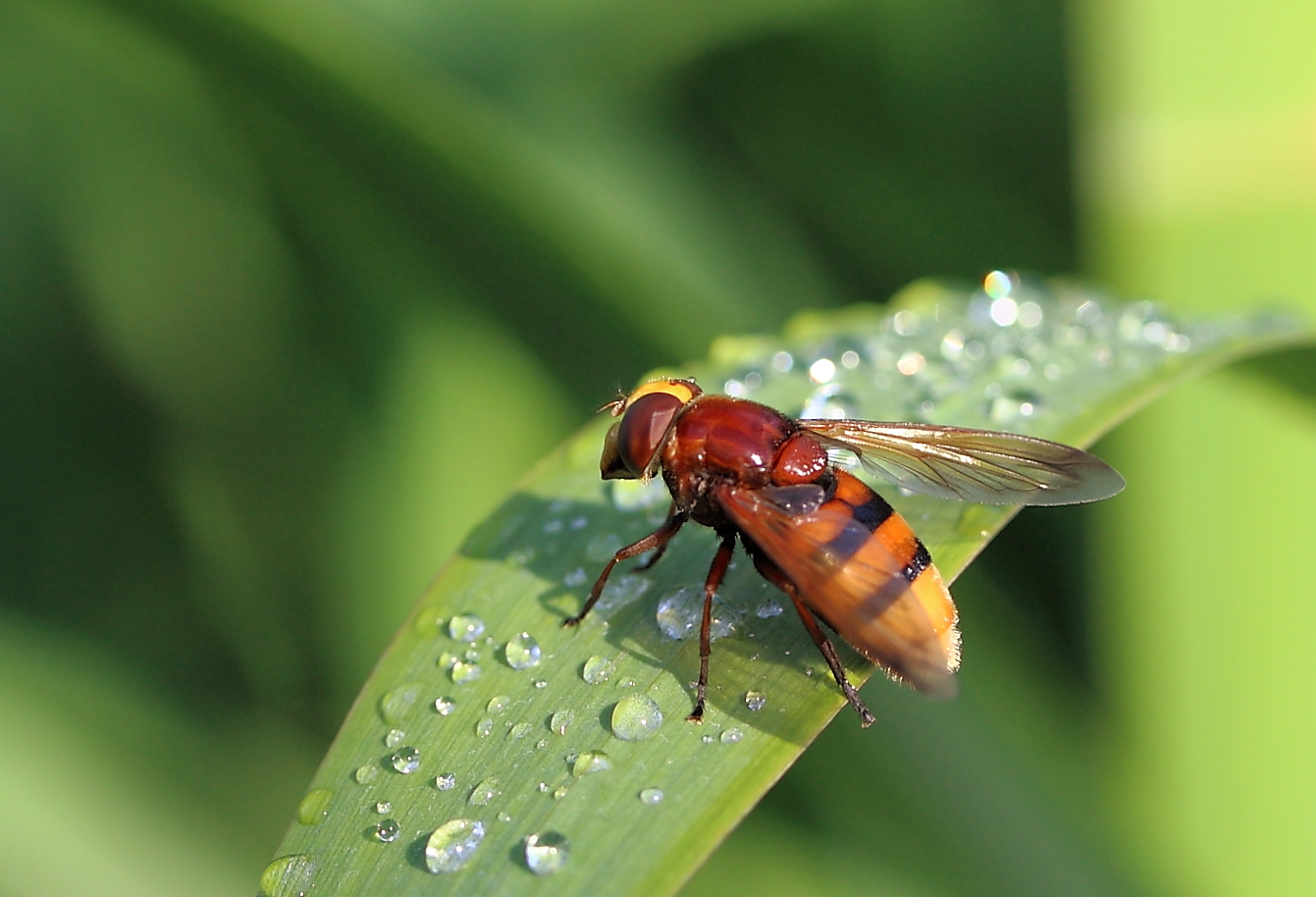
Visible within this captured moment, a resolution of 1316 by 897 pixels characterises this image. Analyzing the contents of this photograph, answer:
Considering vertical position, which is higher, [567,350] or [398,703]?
[567,350]

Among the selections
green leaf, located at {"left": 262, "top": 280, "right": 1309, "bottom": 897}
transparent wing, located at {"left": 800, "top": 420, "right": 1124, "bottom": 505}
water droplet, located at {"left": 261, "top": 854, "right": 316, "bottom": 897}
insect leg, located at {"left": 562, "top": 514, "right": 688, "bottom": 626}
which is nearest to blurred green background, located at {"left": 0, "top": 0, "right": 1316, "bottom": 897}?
green leaf, located at {"left": 262, "top": 280, "right": 1309, "bottom": 897}

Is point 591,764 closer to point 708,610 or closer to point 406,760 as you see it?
point 406,760

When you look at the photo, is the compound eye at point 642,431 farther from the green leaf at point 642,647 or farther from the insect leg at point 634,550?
the green leaf at point 642,647

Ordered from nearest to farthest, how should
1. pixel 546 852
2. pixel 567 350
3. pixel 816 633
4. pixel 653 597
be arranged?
pixel 546 852, pixel 816 633, pixel 653 597, pixel 567 350

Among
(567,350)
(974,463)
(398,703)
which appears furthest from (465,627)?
(567,350)

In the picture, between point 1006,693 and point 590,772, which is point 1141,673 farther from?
point 590,772

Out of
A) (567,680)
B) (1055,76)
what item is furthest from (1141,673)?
(1055,76)

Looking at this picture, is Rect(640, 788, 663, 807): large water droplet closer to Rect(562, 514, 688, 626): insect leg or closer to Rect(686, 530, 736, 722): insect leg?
Rect(686, 530, 736, 722): insect leg

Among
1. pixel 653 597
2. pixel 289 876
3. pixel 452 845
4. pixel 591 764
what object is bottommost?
pixel 289 876
